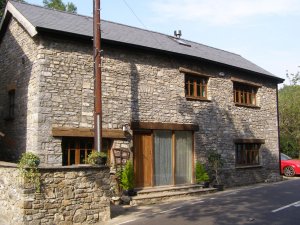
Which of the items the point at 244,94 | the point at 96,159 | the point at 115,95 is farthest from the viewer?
the point at 244,94

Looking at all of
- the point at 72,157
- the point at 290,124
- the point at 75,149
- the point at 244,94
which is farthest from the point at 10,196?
the point at 290,124

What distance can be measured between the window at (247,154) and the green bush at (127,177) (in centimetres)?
693

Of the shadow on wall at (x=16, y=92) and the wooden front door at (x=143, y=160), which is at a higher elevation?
the shadow on wall at (x=16, y=92)

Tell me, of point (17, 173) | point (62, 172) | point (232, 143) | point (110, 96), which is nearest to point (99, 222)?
point (62, 172)

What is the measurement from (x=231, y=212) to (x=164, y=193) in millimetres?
4208

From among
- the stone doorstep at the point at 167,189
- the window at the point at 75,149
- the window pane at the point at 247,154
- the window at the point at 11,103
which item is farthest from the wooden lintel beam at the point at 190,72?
the window at the point at 11,103

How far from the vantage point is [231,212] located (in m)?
10.2

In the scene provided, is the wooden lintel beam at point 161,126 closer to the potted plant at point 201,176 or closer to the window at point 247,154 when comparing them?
the potted plant at point 201,176

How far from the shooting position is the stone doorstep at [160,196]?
12.8 meters

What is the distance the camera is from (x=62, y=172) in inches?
380

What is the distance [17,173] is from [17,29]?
7.18 metres

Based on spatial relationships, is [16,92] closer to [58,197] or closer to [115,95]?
[115,95]

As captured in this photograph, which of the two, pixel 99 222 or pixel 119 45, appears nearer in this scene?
pixel 99 222

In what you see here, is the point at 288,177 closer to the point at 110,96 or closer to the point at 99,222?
the point at 110,96
